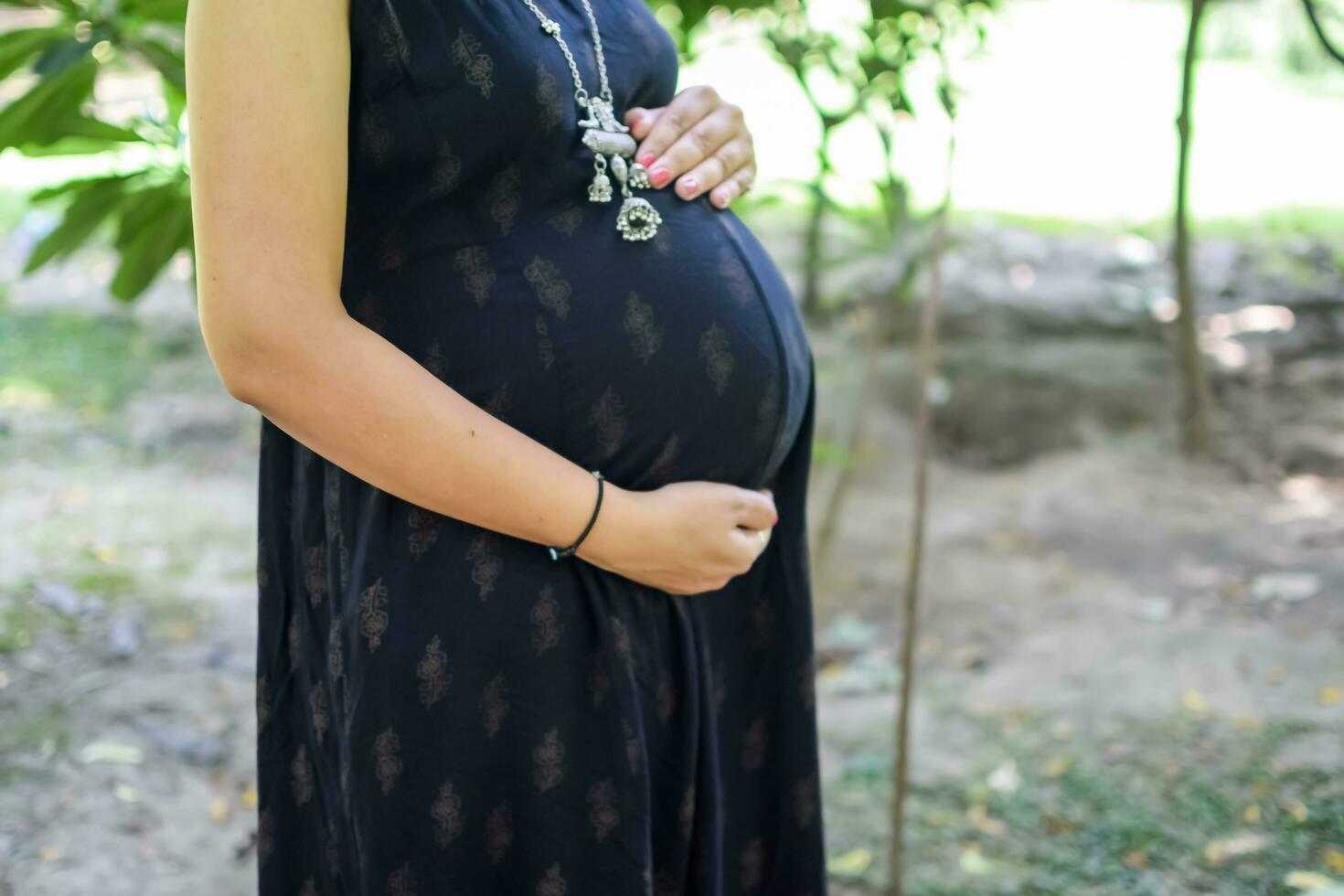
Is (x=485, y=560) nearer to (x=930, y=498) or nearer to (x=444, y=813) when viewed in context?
(x=444, y=813)

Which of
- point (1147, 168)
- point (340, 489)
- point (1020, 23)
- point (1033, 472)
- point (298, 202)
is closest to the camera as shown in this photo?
point (298, 202)

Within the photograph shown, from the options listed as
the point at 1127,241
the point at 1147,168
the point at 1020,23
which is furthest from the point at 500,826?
the point at 1020,23

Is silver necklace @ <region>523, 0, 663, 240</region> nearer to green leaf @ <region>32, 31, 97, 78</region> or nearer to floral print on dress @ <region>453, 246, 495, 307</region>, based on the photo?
floral print on dress @ <region>453, 246, 495, 307</region>

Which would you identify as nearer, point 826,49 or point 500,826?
point 500,826

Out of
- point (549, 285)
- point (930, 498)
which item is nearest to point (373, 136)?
point (549, 285)

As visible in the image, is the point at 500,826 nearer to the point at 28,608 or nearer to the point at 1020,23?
the point at 28,608

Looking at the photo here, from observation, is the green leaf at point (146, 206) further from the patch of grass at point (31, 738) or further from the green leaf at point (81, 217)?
the patch of grass at point (31, 738)

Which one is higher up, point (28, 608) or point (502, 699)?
point (502, 699)

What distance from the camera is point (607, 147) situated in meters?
1.03

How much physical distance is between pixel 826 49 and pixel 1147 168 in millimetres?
5583

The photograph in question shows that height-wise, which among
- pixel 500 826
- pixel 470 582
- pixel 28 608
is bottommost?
pixel 28 608

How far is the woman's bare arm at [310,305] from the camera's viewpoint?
0.83 meters

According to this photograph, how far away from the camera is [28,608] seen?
245 centimetres

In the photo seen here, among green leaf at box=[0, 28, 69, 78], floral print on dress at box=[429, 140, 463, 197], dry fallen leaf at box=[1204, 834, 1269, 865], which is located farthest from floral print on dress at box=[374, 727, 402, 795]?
dry fallen leaf at box=[1204, 834, 1269, 865]
